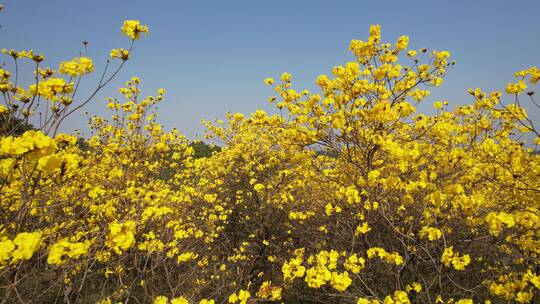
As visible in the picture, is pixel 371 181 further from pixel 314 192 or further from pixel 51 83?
pixel 51 83

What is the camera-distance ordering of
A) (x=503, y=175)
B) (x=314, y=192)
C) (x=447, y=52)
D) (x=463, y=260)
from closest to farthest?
(x=463, y=260) < (x=447, y=52) < (x=503, y=175) < (x=314, y=192)

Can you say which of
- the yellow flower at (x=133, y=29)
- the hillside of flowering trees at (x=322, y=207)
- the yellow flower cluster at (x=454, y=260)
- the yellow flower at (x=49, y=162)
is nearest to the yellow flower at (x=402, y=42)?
the hillside of flowering trees at (x=322, y=207)

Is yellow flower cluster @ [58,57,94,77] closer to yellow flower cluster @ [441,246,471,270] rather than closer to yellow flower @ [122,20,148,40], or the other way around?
yellow flower @ [122,20,148,40]

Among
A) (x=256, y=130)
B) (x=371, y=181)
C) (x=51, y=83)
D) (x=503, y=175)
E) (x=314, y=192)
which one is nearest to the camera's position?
(x=51, y=83)

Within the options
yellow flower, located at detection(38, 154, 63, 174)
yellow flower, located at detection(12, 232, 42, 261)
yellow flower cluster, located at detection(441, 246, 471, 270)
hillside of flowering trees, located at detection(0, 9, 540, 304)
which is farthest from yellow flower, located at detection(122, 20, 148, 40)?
yellow flower cluster, located at detection(441, 246, 471, 270)

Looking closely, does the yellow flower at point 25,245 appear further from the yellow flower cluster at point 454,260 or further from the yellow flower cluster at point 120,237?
the yellow flower cluster at point 454,260

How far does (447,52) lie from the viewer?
16.4 feet

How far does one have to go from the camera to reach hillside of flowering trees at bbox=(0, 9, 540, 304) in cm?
257

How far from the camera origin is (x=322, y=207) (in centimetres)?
668

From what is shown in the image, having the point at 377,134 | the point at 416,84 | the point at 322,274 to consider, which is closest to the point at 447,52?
the point at 416,84

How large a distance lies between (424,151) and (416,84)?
64.4 inches

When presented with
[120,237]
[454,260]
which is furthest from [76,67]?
[454,260]

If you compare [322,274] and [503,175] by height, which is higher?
[503,175]

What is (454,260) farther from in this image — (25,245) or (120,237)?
(25,245)
